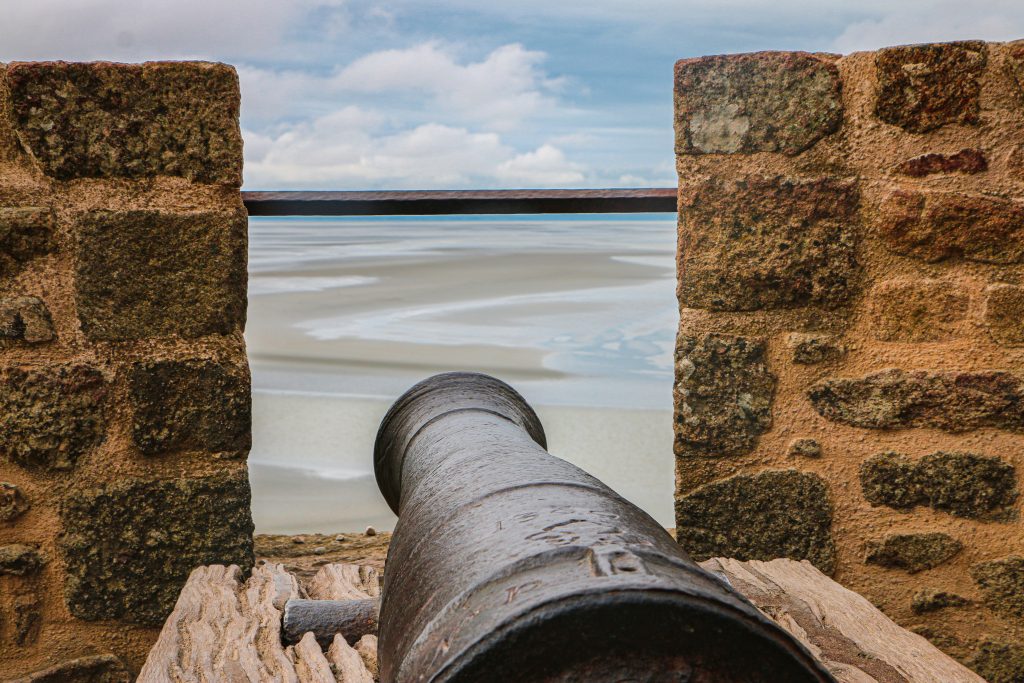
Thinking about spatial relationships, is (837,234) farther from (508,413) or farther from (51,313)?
(51,313)

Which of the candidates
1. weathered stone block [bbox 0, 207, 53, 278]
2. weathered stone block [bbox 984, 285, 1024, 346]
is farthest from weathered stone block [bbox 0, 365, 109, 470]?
weathered stone block [bbox 984, 285, 1024, 346]

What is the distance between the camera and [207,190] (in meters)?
2.21

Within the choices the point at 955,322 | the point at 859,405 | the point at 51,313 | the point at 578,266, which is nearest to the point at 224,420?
the point at 51,313

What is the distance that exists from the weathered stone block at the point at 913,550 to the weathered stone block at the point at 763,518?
0.38 feet

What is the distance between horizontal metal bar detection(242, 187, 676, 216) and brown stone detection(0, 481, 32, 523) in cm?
96

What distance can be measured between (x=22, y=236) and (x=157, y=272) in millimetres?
318

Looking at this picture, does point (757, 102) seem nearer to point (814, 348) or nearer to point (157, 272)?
point (814, 348)

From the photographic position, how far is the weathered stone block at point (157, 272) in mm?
2164

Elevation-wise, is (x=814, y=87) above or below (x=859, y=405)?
above

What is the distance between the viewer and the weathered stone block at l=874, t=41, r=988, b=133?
2.18 meters

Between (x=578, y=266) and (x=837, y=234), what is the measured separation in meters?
12.4

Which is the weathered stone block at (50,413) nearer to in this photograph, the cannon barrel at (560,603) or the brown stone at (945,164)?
the cannon barrel at (560,603)

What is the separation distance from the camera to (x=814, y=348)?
2289 mm

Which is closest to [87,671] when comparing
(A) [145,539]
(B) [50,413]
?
(A) [145,539]
